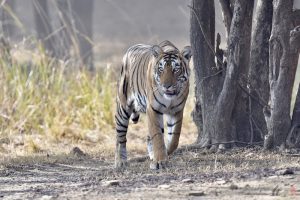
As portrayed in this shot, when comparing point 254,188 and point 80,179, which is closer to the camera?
point 254,188

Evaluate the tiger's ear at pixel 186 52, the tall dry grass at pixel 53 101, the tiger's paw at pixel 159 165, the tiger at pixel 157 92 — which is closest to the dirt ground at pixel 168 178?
the tiger's paw at pixel 159 165

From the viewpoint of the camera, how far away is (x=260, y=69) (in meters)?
8.89

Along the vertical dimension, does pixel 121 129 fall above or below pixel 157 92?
below

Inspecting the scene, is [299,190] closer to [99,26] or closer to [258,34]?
[258,34]

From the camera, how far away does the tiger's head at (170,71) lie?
8.15 m

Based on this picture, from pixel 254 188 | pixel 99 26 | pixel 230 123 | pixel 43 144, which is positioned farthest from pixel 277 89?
pixel 99 26

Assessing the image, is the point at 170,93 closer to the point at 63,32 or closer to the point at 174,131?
the point at 174,131

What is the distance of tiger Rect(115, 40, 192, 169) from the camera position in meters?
8.19

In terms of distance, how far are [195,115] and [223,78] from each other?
617 millimetres

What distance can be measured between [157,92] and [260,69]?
1.18 meters

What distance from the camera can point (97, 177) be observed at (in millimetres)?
7594

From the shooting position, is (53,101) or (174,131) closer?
(174,131)

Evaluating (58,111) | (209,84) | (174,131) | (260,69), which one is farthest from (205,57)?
(58,111)

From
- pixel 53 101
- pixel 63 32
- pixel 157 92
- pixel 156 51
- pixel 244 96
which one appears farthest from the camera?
pixel 63 32
